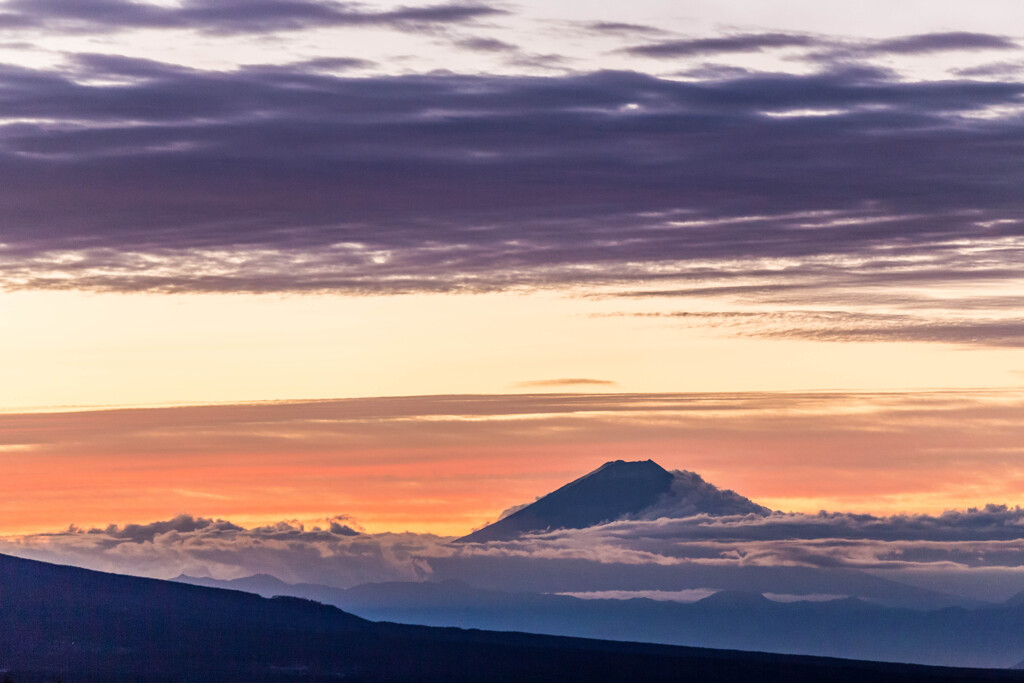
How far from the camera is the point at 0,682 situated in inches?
7825

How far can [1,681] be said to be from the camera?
19912 cm

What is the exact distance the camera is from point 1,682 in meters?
198

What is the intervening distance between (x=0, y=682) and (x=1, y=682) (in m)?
1.27

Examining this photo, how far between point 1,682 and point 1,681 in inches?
63.0

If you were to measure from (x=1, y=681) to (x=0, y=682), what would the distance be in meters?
0.38
